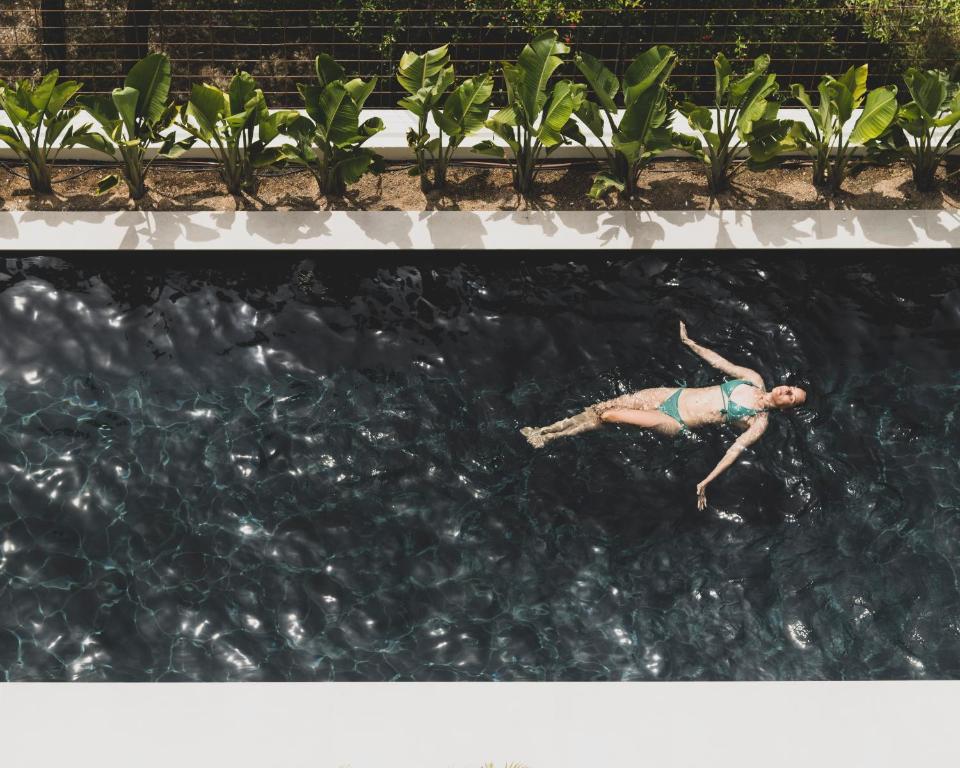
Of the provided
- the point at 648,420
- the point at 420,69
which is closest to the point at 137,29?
the point at 420,69

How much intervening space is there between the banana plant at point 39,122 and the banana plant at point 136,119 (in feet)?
0.59

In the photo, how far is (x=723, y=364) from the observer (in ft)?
32.1

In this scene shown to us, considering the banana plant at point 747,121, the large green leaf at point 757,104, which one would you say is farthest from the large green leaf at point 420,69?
the large green leaf at point 757,104

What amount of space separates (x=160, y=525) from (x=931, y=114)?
823 centimetres

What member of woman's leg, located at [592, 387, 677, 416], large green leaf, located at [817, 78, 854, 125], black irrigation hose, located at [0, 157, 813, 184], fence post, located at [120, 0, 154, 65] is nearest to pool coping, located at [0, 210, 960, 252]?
black irrigation hose, located at [0, 157, 813, 184]

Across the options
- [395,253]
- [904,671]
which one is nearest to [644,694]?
[904,671]

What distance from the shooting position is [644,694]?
304 inches

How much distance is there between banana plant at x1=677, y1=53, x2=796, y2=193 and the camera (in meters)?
10.1

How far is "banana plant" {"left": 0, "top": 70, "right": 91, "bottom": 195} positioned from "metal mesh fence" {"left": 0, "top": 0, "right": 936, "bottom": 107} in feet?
4.48

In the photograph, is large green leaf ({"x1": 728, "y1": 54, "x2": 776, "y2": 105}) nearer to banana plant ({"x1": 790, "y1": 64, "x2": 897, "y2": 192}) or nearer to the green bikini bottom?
banana plant ({"x1": 790, "y1": 64, "x2": 897, "y2": 192})

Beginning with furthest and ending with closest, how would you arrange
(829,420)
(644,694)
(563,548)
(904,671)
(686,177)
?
(686,177), (829,420), (563,548), (904,671), (644,694)

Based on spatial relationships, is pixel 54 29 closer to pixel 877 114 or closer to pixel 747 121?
pixel 747 121

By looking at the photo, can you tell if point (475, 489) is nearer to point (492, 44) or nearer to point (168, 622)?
point (168, 622)

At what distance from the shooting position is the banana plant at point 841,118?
1000 centimetres
